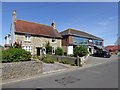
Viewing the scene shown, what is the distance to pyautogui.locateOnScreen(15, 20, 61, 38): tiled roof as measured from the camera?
3175cm

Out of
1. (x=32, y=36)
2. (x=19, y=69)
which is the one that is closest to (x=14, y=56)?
(x=19, y=69)

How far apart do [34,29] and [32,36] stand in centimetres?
283

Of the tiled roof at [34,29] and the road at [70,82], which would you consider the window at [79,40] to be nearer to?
the tiled roof at [34,29]

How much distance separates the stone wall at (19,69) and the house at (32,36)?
53.3 ft

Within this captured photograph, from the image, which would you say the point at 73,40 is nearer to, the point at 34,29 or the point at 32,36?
the point at 34,29

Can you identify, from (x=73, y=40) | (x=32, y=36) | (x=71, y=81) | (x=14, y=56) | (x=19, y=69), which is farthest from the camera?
(x=73, y=40)

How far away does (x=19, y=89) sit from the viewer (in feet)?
31.2

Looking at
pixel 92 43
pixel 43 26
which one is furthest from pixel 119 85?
pixel 92 43

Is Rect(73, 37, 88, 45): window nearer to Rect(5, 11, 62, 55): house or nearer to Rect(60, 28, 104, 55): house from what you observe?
Rect(60, 28, 104, 55): house

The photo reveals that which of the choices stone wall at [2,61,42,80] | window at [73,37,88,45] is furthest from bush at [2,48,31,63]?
window at [73,37,88,45]

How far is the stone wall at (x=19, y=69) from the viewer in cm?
1292

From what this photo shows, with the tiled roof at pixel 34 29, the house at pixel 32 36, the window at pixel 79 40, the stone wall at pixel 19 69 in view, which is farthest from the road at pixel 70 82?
the window at pixel 79 40

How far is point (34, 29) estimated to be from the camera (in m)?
34.6

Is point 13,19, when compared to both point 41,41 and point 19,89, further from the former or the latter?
point 19,89
